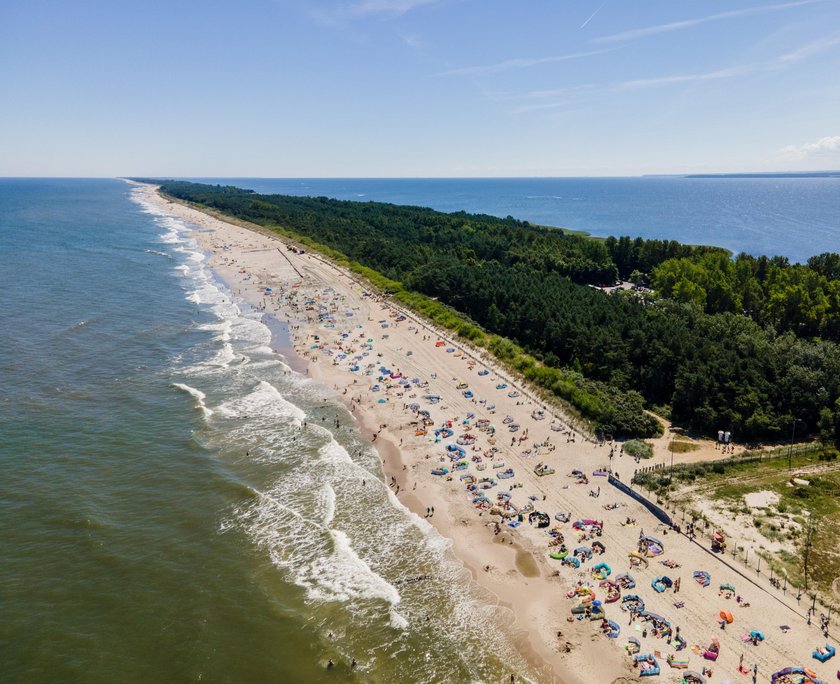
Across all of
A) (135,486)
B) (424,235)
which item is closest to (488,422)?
(135,486)

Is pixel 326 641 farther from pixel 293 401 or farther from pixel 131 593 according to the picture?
pixel 293 401

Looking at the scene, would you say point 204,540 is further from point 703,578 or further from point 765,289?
point 765,289

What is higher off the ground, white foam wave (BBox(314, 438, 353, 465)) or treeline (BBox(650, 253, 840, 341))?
treeline (BBox(650, 253, 840, 341))

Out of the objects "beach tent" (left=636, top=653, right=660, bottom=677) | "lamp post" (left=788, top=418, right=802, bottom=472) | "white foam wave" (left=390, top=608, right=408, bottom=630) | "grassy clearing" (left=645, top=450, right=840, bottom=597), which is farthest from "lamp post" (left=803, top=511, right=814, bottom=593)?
"white foam wave" (left=390, top=608, right=408, bottom=630)

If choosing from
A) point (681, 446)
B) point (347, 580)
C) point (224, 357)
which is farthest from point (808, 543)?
point (224, 357)

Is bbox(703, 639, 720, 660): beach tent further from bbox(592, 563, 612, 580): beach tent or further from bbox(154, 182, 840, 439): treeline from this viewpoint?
bbox(154, 182, 840, 439): treeline

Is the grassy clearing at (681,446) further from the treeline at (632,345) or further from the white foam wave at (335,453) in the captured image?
the white foam wave at (335,453)
